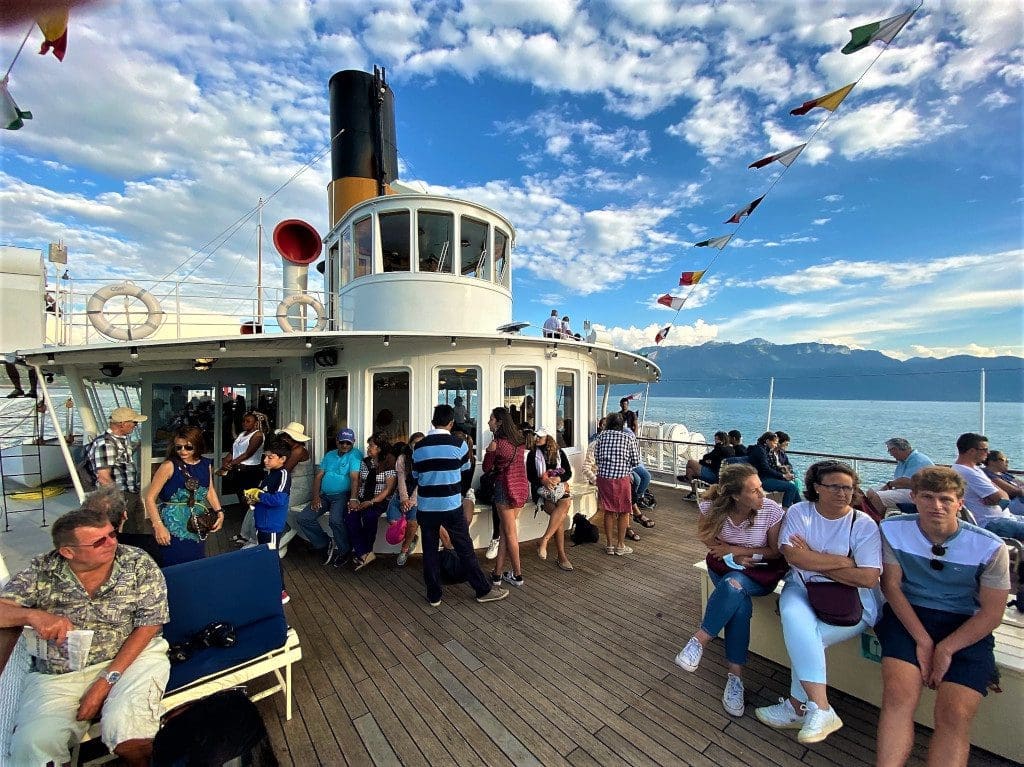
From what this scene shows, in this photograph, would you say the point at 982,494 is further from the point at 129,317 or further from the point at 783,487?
Answer: the point at 129,317

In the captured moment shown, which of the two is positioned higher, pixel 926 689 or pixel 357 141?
pixel 357 141

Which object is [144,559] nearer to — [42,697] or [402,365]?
[42,697]

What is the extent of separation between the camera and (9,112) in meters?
4.22

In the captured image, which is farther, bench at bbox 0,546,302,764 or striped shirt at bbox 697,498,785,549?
striped shirt at bbox 697,498,785,549

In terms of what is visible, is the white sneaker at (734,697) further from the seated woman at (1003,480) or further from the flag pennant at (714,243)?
the flag pennant at (714,243)

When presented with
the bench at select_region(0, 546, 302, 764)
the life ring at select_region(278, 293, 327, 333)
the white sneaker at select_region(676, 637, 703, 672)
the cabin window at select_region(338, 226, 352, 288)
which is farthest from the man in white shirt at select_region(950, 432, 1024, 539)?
the cabin window at select_region(338, 226, 352, 288)

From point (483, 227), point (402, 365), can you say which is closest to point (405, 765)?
point (402, 365)

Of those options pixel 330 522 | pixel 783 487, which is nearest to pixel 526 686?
pixel 330 522

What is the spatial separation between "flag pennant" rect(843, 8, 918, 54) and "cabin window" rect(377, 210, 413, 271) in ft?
17.6

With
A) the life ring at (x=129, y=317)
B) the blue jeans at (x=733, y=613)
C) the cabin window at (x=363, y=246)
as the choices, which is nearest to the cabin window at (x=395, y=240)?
the cabin window at (x=363, y=246)

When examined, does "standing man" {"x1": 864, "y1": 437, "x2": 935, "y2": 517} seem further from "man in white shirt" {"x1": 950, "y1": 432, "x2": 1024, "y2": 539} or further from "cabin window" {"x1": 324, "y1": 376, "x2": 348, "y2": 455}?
"cabin window" {"x1": 324, "y1": 376, "x2": 348, "y2": 455}

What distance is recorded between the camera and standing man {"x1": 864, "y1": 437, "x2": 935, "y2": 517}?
4191 mm

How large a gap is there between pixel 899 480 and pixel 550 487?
12.5ft

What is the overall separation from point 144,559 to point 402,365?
3531 mm
